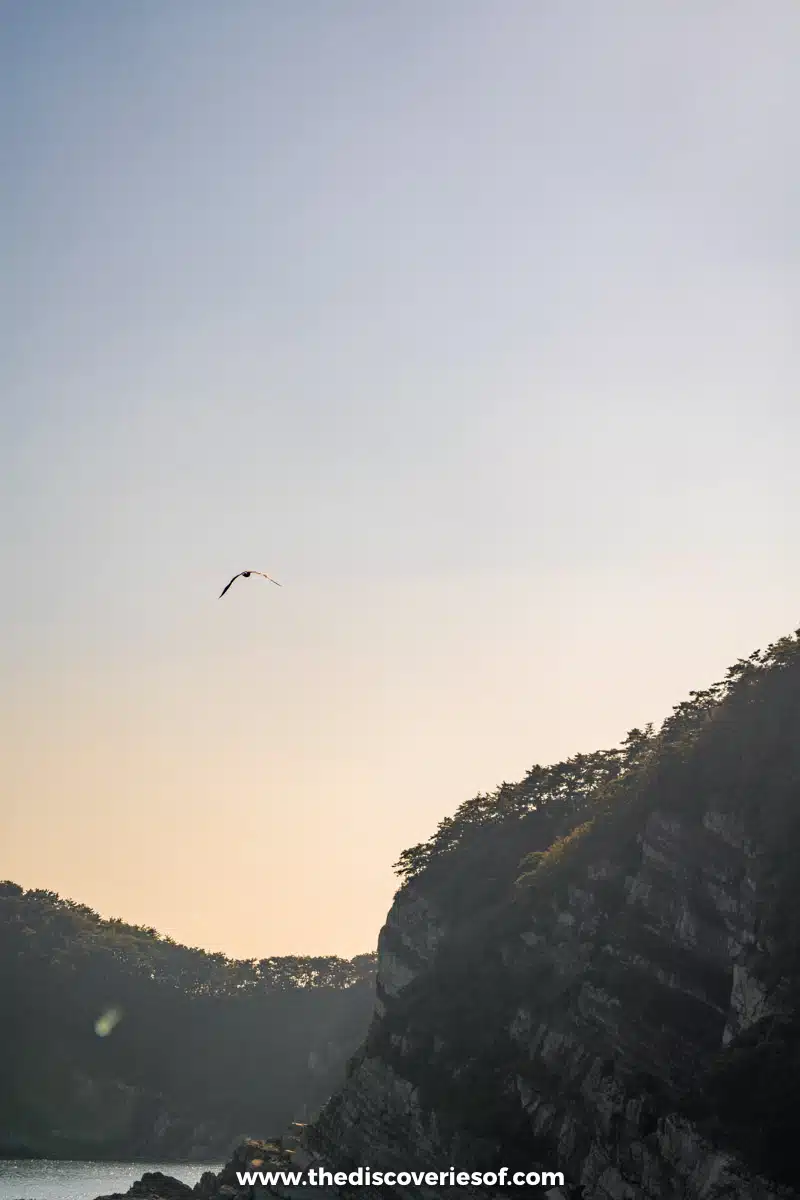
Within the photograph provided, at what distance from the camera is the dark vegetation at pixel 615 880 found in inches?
2355

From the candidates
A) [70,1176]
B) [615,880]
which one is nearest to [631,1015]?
[615,880]

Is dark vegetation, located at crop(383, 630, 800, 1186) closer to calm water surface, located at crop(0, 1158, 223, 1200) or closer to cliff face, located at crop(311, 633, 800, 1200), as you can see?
cliff face, located at crop(311, 633, 800, 1200)

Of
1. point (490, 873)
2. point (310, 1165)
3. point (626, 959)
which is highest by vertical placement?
point (490, 873)

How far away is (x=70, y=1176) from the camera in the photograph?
538ft

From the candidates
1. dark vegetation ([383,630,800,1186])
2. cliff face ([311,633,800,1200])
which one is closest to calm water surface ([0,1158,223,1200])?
cliff face ([311,633,800,1200])

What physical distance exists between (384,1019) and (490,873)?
17.3 metres

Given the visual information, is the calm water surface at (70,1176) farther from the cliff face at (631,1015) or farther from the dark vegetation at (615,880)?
the dark vegetation at (615,880)

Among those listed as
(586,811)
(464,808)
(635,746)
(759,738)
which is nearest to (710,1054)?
(759,738)

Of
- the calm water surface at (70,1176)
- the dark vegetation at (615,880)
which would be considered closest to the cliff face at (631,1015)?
the dark vegetation at (615,880)

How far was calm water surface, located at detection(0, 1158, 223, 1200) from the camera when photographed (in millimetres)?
138263

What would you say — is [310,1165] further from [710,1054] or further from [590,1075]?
[710,1054]

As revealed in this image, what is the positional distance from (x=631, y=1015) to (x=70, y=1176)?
123 metres

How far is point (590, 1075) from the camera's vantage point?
7300cm

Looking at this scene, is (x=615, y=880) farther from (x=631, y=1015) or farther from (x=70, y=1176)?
(x=70, y=1176)
